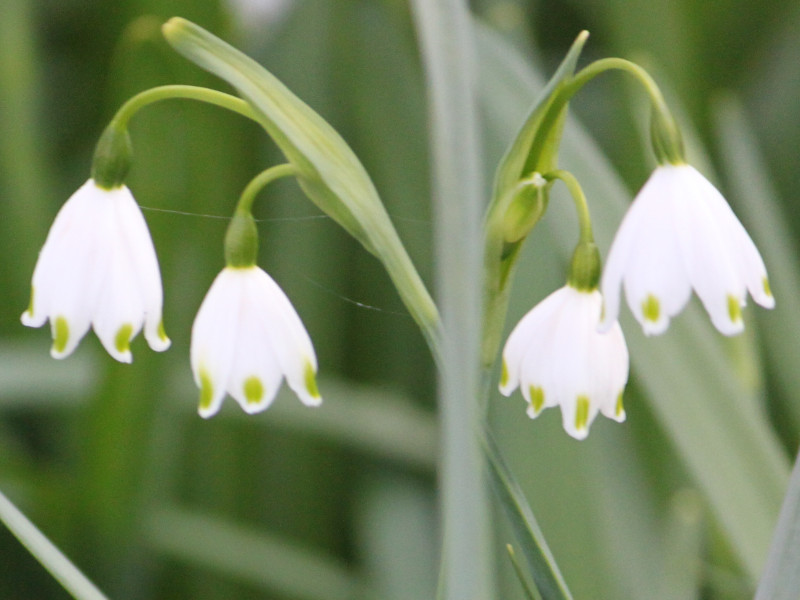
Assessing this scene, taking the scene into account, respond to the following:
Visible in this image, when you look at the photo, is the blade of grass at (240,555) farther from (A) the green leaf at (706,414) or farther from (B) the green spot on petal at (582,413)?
(B) the green spot on petal at (582,413)

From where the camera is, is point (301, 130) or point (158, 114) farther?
point (158, 114)

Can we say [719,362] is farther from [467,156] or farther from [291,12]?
[291,12]

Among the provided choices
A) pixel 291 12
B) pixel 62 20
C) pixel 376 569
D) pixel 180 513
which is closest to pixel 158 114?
pixel 291 12

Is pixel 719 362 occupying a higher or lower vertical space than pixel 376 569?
higher

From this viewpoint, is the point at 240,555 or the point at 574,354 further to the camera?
the point at 240,555

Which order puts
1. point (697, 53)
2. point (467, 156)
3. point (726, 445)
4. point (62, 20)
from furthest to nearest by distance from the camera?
1. point (62, 20)
2. point (697, 53)
3. point (726, 445)
4. point (467, 156)

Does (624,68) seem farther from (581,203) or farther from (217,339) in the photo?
(217,339)

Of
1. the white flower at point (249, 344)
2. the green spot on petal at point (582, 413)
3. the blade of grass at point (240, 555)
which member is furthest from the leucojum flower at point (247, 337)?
the blade of grass at point (240, 555)

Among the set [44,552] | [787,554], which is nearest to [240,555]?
[44,552]
